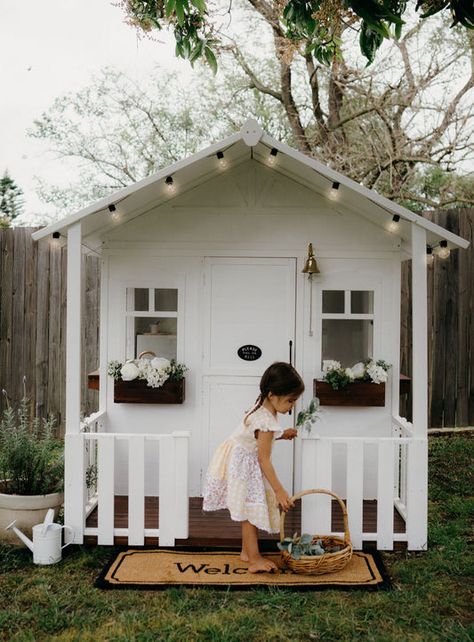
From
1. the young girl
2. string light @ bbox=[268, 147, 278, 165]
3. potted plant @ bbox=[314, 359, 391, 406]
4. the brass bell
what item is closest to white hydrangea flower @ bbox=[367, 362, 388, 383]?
potted plant @ bbox=[314, 359, 391, 406]

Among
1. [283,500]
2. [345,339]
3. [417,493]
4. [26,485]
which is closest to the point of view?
[283,500]

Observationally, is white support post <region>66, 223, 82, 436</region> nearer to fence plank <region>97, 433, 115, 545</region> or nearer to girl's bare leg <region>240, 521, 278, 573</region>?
fence plank <region>97, 433, 115, 545</region>

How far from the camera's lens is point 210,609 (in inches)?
141

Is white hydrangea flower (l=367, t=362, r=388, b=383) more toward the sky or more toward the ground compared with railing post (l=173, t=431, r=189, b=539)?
more toward the sky

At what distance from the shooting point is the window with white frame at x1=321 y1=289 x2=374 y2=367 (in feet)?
17.7

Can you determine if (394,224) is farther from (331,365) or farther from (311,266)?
(331,365)

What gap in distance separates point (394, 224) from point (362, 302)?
0.74m

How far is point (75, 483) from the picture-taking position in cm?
453

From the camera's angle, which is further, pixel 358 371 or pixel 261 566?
pixel 358 371

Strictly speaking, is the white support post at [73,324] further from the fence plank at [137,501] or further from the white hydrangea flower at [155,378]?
the white hydrangea flower at [155,378]

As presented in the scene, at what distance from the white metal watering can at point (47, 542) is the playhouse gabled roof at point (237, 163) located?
1.91 metres

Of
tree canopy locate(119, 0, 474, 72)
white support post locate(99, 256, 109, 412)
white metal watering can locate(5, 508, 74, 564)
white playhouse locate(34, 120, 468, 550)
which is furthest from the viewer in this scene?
white support post locate(99, 256, 109, 412)

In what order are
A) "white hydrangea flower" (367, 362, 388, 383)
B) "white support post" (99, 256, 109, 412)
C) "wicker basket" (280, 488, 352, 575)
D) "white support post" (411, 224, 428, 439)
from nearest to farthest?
"wicker basket" (280, 488, 352, 575)
"white support post" (411, 224, 428, 439)
"white hydrangea flower" (367, 362, 388, 383)
"white support post" (99, 256, 109, 412)

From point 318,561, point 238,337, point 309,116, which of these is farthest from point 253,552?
point 309,116
